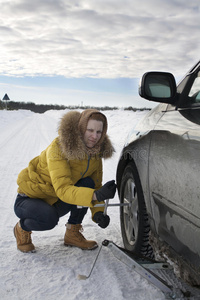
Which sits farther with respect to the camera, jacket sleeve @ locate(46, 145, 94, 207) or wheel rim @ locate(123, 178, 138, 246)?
wheel rim @ locate(123, 178, 138, 246)

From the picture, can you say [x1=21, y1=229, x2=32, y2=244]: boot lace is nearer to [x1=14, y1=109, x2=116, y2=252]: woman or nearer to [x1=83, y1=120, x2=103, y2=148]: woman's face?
[x1=14, y1=109, x2=116, y2=252]: woman

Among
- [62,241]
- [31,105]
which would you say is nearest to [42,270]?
[62,241]

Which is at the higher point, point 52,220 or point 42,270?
point 52,220

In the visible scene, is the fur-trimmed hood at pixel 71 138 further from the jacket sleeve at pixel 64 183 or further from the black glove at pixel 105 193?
the black glove at pixel 105 193

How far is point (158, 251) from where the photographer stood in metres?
2.22

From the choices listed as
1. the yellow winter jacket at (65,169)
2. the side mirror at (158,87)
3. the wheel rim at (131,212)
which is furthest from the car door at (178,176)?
the yellow winter jacket at (65,169)

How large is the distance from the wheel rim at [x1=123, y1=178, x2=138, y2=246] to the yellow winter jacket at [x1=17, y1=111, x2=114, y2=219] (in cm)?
25

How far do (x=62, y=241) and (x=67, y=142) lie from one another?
3.48 ft

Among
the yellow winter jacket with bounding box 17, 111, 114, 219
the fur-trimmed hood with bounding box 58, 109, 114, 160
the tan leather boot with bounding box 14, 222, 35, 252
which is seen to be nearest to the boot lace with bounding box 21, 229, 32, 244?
the tan leather boot with bounding box 14, 222, 35, 252

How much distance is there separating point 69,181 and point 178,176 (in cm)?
98

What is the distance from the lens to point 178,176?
1.72m

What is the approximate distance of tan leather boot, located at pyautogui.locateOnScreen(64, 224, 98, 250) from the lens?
281cm

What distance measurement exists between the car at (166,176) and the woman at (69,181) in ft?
0.83

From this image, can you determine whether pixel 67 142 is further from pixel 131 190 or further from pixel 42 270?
pixel 42 270
